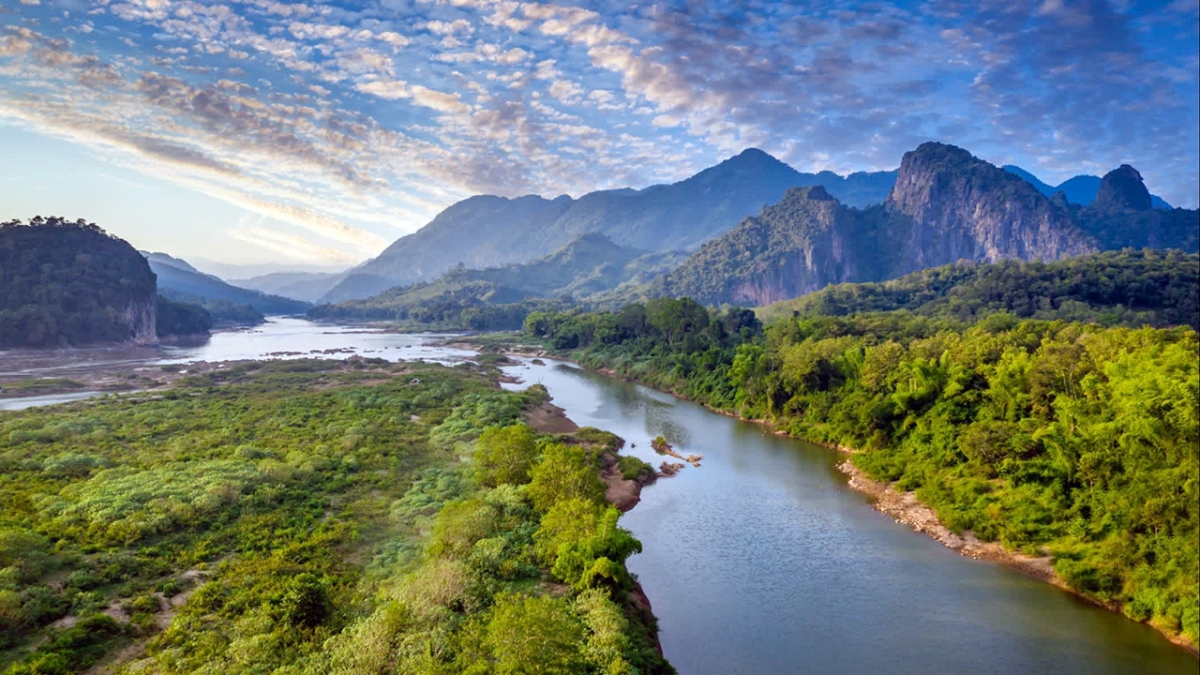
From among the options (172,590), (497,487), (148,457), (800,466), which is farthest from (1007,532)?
(148,457)

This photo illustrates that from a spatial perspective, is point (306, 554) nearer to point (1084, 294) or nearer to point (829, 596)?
point (829, 596)

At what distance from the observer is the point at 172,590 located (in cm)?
2306

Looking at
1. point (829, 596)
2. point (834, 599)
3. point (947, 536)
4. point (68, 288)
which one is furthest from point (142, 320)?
point (947, 536)

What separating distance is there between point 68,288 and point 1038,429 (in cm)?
14996

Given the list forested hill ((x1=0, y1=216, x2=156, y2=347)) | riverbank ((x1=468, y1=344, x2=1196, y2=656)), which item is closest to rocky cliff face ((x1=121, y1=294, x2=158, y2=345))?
forested hill ((x1=0, y1=216, x2=156, y2=347))

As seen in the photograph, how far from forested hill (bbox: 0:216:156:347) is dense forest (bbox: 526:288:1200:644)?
118973 mm

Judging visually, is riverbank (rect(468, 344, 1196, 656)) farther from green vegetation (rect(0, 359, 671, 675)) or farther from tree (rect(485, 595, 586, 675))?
tree (rect(485, 595, 586, 675))

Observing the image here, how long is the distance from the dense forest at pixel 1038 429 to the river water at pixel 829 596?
2537 millimetres

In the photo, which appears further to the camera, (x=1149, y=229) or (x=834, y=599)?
(x=1149, y=229)

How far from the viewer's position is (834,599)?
87.1 feet

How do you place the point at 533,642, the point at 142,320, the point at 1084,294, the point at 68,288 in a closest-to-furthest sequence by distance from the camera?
the point at 533,642
the point at 1084,294
the point at 68,288
the point at 142,320

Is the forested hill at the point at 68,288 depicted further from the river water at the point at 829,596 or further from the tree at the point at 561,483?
the river water at the point at 829,596

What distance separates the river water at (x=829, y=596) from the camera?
72.8ft

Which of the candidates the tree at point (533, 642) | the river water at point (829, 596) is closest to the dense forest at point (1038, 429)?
the river water at point (829, 596)
